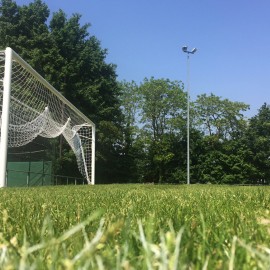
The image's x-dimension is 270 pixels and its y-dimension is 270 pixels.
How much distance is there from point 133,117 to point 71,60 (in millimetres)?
13668

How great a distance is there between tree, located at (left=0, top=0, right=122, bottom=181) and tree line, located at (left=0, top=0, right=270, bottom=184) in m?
0.07

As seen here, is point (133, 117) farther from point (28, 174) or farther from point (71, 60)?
point (28, 174)

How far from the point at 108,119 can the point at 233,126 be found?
17.1 m

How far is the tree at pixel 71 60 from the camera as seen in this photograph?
30.8 metres

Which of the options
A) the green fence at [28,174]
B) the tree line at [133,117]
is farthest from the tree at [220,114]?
the green fence at [28,174]

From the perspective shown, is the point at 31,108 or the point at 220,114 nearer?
the point at 31,108

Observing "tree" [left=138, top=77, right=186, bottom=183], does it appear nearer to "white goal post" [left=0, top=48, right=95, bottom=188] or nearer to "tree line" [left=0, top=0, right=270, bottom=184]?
"tree line" [left=0, top=0, right=270, bottom=184]

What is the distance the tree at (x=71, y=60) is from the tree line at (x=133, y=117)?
0.22ft

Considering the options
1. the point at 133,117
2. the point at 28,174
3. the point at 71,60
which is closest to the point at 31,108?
the point at 28,174

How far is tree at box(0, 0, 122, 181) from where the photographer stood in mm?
30828

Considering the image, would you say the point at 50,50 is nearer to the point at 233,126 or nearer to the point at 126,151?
the point at 126,151

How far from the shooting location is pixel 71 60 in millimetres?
32156

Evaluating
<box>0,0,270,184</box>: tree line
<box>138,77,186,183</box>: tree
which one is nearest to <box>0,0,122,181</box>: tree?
<box>0,0,270,184</box>: tree line

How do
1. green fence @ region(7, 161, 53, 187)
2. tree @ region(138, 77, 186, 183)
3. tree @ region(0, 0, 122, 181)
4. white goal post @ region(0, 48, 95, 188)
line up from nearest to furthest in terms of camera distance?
white goal post @ region(0, 48, 95, 188) < green fence @ region(7, 161, 53, 187) < tree @ region(0, 0, 122, 181) < tree @ region(138, 77, 186, 183)
